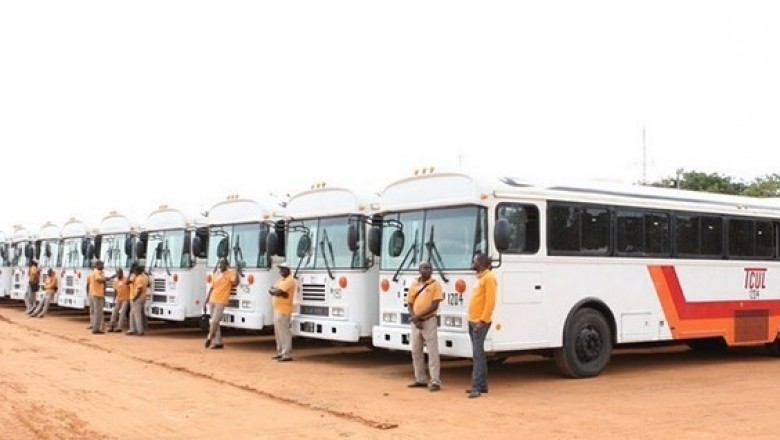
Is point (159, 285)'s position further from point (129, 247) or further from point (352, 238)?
point (352, 238)

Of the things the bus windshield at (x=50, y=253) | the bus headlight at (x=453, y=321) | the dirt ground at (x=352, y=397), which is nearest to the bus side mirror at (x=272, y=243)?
the dirt ground at (x=352, y=397)

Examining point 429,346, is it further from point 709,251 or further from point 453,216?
point 709,251

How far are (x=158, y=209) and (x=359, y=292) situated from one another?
837 cm

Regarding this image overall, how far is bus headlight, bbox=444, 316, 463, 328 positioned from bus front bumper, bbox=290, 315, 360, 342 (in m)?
2.46

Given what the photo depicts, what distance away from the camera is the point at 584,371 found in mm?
12562

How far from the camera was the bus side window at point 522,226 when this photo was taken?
1165cm

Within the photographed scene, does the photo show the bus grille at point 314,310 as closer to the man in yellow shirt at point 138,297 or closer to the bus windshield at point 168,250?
the bus windshield at point 168,250

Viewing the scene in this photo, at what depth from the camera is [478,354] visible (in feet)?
36.1

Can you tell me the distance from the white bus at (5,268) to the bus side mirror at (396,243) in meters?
21.7

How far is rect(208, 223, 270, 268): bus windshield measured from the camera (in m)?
16.7

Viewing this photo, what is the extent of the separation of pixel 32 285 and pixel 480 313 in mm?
19616

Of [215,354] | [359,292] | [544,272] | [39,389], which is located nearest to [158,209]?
[215,354]

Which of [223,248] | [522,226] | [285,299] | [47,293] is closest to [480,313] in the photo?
[522,226]

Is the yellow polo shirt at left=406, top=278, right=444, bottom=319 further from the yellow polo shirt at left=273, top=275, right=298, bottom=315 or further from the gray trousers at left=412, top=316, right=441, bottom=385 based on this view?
the yellow polo shirt at left=273, top=275, right=298, bottom=315
